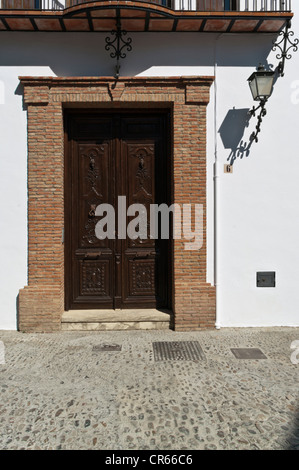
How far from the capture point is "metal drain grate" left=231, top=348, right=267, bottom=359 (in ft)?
14.7

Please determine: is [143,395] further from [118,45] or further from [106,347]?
[118,45]

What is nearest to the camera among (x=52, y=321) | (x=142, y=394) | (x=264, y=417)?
(x=264, y=417)

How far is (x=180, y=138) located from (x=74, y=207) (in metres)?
2.19

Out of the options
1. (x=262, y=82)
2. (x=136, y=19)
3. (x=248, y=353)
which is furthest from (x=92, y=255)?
(x=262, y=82)

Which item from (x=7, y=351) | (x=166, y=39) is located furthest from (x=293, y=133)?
→ (x=7, y=351)

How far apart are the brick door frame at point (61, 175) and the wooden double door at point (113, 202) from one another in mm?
359

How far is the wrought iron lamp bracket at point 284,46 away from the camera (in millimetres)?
5457

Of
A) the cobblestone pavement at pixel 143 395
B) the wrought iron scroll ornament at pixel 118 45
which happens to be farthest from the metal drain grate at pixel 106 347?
the wrought iron scroll ornament at pixel 118 45

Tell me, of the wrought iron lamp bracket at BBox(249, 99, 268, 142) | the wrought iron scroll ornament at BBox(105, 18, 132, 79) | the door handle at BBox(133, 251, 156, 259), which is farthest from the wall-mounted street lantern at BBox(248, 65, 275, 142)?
the door handle at BBox(133, 251, 156, 259)

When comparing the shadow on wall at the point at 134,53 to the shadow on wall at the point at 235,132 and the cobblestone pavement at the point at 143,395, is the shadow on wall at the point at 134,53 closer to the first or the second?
the shadow on wall at the point at 235,132

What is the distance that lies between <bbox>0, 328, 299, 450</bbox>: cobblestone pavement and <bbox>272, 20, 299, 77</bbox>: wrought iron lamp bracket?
449 centimetres

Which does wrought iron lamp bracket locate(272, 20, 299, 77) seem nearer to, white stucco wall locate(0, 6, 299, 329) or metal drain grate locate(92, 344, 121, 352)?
white stucco wall locate(0, 6, 299, 329)
